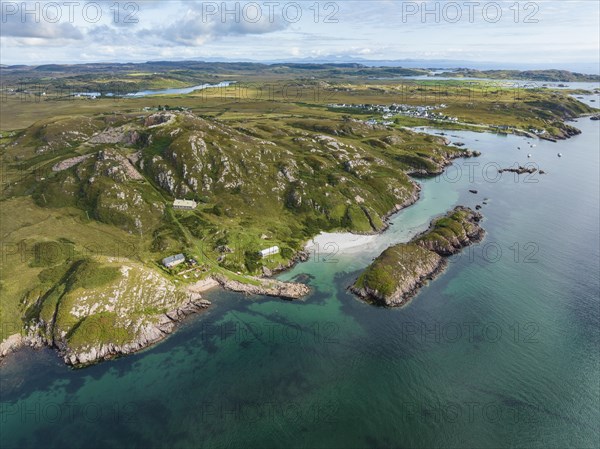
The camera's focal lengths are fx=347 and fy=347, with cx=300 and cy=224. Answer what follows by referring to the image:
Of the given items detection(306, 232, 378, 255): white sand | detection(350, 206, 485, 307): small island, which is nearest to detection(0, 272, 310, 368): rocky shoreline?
detection(350, 206, 485, 307): small island

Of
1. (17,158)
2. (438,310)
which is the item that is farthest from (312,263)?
(17,158)

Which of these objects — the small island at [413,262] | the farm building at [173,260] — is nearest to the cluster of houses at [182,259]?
the farm building at [173,260]

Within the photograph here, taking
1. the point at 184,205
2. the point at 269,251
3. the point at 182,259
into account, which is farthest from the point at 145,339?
the point at 184,205

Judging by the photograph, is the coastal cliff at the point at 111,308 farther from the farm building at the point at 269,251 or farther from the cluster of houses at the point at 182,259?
the farm building at the point at 269,251

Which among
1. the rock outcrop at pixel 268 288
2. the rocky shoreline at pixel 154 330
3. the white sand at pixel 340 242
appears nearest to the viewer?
the rocky shoreline at pixel 154 330

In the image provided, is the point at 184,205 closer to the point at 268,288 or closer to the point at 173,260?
the point at 173,260

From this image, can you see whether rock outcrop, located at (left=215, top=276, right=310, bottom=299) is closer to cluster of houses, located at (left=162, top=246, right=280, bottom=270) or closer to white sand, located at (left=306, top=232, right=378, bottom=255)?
cluster of houses, located at (left=162, top=246, right=280, bottom=270)

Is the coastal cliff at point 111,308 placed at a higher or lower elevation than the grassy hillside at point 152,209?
lower
